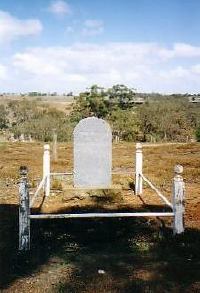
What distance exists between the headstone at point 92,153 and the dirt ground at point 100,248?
51cm

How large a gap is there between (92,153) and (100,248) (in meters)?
5.63

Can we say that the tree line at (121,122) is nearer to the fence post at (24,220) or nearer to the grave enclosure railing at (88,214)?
the grave enclosure railing at (88,214)

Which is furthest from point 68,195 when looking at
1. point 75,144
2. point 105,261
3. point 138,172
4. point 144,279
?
point 144,279

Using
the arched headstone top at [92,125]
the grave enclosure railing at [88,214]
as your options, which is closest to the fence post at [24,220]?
the grave enclosure railing at [88,214]

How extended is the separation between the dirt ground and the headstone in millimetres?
506

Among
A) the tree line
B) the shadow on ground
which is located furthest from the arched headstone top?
the tree line

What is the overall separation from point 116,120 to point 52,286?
3903 cm

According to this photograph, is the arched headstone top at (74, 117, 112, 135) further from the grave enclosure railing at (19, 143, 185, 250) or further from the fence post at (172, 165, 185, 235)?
the fence post at (172, 165, 185, 235)

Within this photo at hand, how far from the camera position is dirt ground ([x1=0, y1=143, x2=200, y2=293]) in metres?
6.22

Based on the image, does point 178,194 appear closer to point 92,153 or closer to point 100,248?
point 100,248

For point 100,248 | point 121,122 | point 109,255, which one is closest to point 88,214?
point 100,248

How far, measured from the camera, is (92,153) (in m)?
13.2

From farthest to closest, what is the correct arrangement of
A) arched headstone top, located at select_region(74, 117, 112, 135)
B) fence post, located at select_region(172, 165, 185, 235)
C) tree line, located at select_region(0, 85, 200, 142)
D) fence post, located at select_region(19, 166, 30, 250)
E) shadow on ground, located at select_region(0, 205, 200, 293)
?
tree line, located at select_region(0, 85, 200, 142) < arched headstone top, located at select_region(74, 117, 112, 135) < fence post, located at select_region(172, 165, 185, 235) < fence post, located at select_region(19, 166, 30, 250) < shadow on ground, located at select_region(0, 205, 200, 293)

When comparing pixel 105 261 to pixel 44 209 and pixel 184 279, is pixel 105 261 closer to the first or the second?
pixel 184 279
